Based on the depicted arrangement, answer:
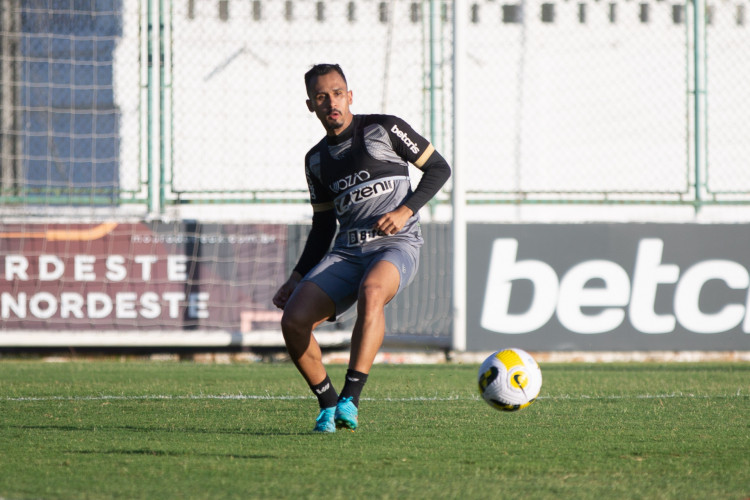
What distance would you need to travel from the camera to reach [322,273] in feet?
16.8

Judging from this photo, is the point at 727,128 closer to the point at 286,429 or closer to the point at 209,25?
the point at 209,25

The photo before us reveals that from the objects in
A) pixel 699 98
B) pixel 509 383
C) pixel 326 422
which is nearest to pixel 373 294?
pixel 326 422

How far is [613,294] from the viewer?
10000mm

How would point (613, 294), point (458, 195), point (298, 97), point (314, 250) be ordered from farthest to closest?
point (298, 97)
point (613, 294)
point (458, 195)
point (314, 250)

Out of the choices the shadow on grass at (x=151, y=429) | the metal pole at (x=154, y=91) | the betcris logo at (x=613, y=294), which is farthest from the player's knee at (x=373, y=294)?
the metal pole at (x=154, y=91)

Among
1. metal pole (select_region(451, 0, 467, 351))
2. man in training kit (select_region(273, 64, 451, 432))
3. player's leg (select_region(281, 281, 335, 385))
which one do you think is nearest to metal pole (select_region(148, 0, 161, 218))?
metal pole (select_region(451, 0, 467, 351))

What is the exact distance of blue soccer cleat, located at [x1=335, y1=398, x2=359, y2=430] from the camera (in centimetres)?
470

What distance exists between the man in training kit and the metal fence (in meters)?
4.70

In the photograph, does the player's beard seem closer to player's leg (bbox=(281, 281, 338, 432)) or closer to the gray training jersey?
the gray training jersey

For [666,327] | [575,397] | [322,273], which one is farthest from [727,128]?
[322,273]

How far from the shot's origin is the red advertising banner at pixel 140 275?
9.91 m

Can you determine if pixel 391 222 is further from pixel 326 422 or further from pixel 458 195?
pixel 458 195

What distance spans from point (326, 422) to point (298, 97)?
8176mm

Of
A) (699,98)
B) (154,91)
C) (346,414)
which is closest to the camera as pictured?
(346,414)
